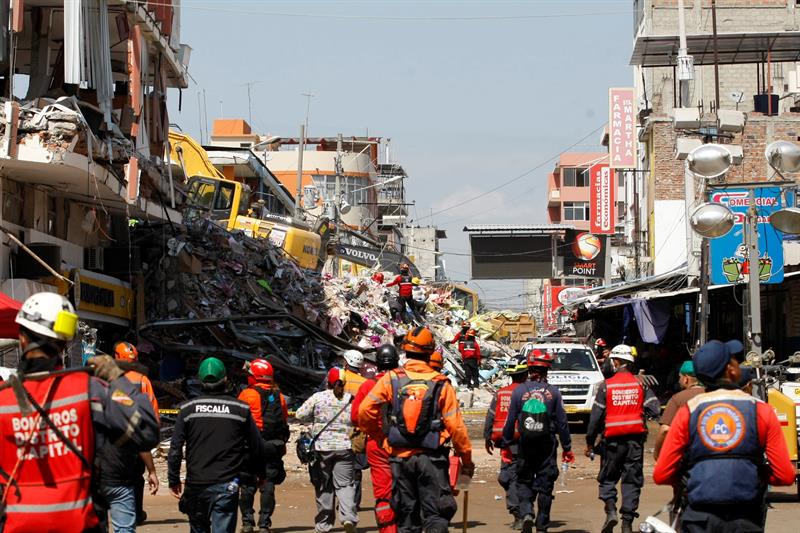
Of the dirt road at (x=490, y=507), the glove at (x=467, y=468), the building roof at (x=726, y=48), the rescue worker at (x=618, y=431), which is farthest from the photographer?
the building roof at (x=726, y=48)

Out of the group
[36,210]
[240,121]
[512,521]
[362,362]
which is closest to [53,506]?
[362,362]

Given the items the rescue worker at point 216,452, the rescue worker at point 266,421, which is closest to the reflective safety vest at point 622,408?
the rescue worker at point 266,421

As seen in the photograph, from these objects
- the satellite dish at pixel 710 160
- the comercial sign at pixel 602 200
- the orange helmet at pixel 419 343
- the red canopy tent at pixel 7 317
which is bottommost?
the orange helmet at pixel 419 343

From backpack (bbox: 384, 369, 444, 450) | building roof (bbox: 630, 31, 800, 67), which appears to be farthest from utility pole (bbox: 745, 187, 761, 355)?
building roof (bbox: 630, 31, 800, 67)

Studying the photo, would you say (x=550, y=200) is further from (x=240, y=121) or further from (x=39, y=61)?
(x=39, y=61)

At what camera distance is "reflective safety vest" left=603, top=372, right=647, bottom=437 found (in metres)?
13.0

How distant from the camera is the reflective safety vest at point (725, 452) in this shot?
6.65 metres

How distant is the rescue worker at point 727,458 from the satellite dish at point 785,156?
31.9 feet

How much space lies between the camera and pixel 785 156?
16.0 metres

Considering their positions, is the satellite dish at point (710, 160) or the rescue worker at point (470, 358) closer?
the satellite dish at point (710, 160)

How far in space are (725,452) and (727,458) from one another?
0.10ft

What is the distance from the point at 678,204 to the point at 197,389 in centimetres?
2618

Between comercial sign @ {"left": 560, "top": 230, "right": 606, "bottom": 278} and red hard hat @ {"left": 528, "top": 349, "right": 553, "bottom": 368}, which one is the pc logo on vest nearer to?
red hard hat @ {"left": 528, "top": 349, "right": 553, "bottom": 368}

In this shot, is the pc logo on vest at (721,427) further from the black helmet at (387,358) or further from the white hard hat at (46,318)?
the black helmet at (387,358)
